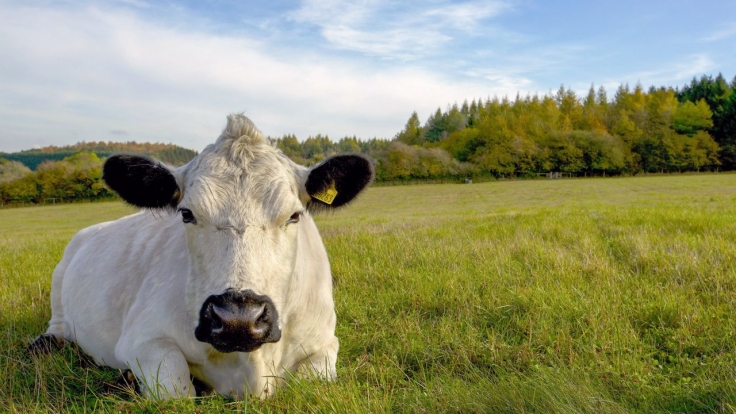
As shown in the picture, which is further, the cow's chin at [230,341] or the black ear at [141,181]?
the black ear at [141,181]

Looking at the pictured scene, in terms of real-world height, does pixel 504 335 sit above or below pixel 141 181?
below

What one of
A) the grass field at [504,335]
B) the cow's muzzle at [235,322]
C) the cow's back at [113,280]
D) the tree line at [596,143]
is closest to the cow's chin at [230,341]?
the cow's muzzle at [235,322]

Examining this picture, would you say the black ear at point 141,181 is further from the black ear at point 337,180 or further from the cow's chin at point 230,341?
the cow's chin at point 230,341

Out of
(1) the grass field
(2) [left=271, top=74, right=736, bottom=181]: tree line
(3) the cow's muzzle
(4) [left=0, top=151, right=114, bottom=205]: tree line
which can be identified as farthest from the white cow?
(4) [left=0, top=151, right=114, bottom=205]: tree line

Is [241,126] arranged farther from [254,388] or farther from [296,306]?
[254,388]

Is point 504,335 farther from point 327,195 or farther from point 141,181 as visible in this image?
point 141,181

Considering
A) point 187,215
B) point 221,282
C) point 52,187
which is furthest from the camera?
point 52,187

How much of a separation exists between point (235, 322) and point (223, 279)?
0.30m

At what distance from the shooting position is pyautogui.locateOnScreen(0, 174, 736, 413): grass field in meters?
2.91

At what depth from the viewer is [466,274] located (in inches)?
241

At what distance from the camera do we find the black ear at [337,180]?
383cm

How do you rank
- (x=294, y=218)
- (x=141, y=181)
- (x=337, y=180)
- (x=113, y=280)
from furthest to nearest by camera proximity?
1. (x=113, y=280)
2. (x=337, y=180)
3. (x=141, y=181)
4. (x=294, y=218)

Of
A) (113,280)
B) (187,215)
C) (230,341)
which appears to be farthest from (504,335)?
(113,280)

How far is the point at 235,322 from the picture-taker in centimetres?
268
